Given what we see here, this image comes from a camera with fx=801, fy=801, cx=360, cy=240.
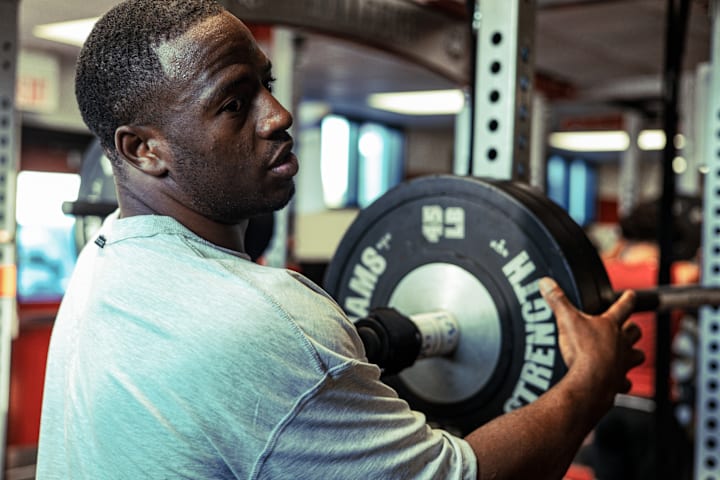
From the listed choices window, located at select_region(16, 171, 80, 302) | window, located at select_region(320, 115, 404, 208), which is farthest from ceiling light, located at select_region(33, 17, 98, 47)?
window, located at select_region(320, 115, 404, 208)

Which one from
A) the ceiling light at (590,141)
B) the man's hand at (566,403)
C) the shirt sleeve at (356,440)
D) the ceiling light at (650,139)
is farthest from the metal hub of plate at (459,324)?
the ceiling light at (590,141)

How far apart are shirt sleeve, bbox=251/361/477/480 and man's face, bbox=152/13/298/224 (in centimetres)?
19

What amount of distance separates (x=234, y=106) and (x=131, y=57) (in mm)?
97

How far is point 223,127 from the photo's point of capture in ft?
2.35

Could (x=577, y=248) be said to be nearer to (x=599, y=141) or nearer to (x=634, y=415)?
(x=634, y=415)

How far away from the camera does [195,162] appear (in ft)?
2.34

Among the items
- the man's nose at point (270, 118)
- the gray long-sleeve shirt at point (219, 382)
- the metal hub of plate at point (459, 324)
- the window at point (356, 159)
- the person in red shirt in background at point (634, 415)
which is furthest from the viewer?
the window at point (356, 159)

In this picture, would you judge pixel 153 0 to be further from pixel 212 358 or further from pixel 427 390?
pixel 427 390

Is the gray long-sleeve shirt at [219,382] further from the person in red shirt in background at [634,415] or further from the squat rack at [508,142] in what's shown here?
the person in red shirt in background at [634,415]

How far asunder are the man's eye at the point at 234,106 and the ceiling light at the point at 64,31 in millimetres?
3860

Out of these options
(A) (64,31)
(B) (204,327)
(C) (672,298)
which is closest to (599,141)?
(A) (64,31)

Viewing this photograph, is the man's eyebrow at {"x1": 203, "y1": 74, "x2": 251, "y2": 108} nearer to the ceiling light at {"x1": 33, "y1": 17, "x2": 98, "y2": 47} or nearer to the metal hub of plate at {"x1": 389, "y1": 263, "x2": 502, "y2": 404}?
the metal hub of plate at {"x1": 389, "y1": 263, "x2": 502, "y2": 404}

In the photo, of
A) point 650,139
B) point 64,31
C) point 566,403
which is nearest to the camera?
point 566,403

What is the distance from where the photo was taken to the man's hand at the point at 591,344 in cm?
90
